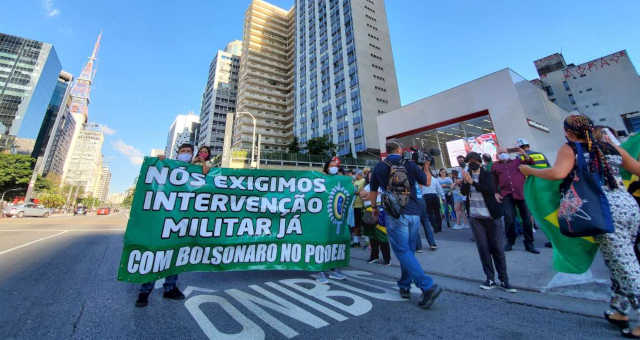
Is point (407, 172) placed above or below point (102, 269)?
above

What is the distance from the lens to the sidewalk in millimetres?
2639

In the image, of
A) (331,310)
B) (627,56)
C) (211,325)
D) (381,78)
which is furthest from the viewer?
(381,78)

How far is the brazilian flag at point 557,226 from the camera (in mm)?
2057

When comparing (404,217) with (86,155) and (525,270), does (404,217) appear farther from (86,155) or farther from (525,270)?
(86,155)

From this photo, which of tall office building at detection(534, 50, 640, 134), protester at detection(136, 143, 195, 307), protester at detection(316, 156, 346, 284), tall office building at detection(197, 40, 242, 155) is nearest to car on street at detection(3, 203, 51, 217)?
protester at detection(136, 143, 195, 307)

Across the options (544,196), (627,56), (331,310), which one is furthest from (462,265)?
(627,56)

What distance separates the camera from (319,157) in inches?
1367

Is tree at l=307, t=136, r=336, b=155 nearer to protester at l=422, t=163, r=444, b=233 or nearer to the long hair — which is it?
protester at l=422, t=163, r=444, b=233

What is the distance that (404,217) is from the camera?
2.76 m

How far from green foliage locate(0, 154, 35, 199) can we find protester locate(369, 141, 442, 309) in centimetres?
5825

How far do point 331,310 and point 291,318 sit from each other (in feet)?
1.39

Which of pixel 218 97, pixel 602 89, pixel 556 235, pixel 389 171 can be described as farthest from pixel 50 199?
pixel 602 89

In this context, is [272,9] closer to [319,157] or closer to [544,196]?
[319,157]

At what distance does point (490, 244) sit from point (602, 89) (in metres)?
61.7
